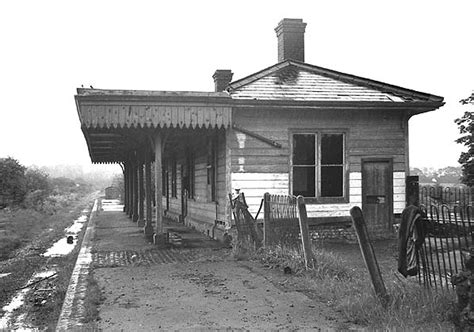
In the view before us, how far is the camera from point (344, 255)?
36.6 feet

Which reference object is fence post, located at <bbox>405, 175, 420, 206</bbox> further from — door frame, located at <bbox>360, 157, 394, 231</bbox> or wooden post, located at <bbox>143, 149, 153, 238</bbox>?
wooden post, located at <bbox>143, 149, 153, 238</bbox>

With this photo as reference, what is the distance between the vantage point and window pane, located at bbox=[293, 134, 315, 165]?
13062mm

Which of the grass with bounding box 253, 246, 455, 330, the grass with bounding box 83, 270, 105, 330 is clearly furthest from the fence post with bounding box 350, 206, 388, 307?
the grass with bounding box 83, 270, 105, 330

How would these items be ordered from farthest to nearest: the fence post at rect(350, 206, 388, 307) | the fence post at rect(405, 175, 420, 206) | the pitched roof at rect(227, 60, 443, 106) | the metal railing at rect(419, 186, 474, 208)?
the metal railing at rect(419, 186, 474, 208) < the fence post at rect(405, 175, 420, 206) < the pitched roof at rect(227, 60, 443, 106) < the fence post at rect(350, 206, 388, 307)

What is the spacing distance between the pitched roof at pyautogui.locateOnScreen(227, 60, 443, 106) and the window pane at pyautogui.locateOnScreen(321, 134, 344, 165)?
974mm

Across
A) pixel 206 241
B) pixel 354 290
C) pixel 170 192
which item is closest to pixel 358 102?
pixel 206 241

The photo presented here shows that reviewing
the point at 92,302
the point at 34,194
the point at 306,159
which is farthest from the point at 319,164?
the point at 34,194

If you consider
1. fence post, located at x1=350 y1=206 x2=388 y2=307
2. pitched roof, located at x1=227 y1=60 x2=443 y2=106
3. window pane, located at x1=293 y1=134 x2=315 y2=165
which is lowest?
fence post, located at x1=350 y1=206 x2=388 y2=307

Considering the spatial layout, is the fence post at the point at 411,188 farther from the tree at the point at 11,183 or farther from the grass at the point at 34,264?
the tree at the point at 11,183

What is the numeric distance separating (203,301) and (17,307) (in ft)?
12.7

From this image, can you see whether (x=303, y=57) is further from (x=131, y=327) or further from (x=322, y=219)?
(x=131, y=327)

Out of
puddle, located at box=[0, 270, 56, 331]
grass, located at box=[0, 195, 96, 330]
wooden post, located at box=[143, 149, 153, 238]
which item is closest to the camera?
puddle, located at box=[0, 270, 56, 331]

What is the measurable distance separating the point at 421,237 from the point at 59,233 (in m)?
18.3

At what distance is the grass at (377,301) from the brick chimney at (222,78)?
22.4 feet
